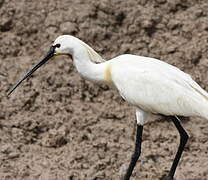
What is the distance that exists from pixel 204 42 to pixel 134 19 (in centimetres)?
77

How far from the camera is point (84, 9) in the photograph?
27.9ft

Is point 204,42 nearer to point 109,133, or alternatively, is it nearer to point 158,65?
point 109,133

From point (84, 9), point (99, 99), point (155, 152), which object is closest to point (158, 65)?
point (155, 152)

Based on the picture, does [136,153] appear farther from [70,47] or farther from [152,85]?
[70,47]

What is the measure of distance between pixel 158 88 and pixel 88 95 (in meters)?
2.18

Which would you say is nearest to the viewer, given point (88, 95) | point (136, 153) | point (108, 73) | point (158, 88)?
point (158, 88)

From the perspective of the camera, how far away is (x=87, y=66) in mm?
6137

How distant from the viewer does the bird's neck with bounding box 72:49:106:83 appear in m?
6.11

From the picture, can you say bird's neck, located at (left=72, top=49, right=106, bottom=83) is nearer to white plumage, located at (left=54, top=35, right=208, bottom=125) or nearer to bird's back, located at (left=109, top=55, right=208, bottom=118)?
white plumage, located at (left=54, top=35, right=208, bottom=125)

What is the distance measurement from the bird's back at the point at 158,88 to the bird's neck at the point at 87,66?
148 millimetres

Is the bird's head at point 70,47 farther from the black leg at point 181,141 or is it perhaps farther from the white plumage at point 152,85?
the black leg at point 181,141

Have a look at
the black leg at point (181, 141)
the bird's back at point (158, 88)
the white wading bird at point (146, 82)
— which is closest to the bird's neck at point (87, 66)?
the white wading bird at point (146, 82)

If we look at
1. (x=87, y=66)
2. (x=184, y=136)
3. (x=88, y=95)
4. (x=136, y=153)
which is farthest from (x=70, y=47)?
(x=88, y=95)

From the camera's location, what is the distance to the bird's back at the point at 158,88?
584 centimetres
